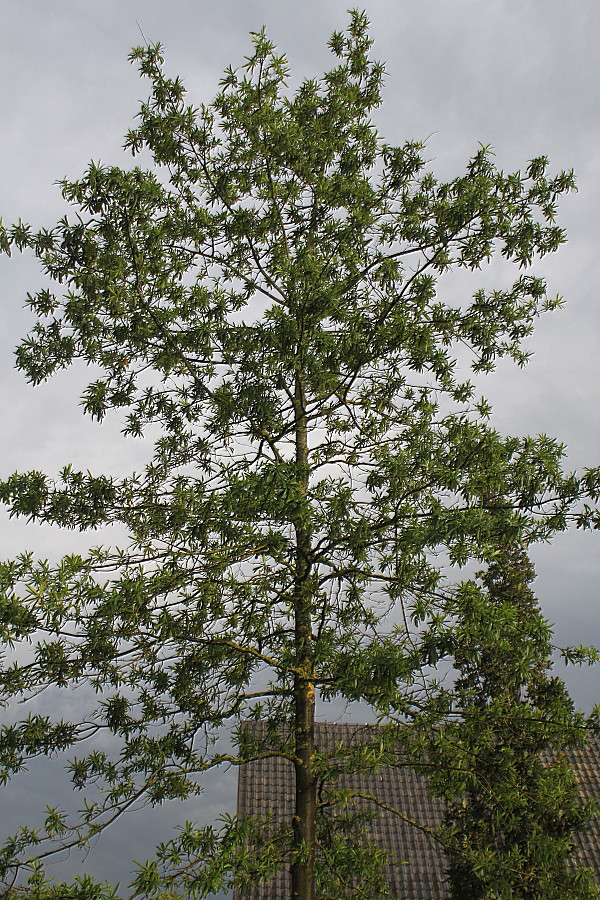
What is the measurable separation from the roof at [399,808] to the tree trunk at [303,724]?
655cm

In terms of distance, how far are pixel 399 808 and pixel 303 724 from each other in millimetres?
8709

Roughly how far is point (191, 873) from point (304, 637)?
1.59 metres

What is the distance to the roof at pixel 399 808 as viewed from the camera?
11.5 m

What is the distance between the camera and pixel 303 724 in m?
5.10

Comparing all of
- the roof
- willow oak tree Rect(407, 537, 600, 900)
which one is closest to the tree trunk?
willow oak tree Rect(407, 537, 600, 900)

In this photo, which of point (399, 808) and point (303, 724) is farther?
point (399, 808)

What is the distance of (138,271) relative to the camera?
5164 millimetres

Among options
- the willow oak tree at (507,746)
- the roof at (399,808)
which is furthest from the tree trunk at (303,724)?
the roof at (399,808)

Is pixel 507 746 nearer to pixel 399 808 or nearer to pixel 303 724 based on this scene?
pixel 303 724

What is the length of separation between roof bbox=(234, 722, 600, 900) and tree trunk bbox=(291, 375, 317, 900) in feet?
21.5

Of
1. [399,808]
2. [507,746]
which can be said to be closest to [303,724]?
[507,746]

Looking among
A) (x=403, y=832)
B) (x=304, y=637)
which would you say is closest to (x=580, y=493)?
(x=304, y=637)

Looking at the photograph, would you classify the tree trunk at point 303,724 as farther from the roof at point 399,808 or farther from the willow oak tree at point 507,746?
the roof at point 399,808

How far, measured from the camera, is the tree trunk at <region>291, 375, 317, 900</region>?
4.70m
